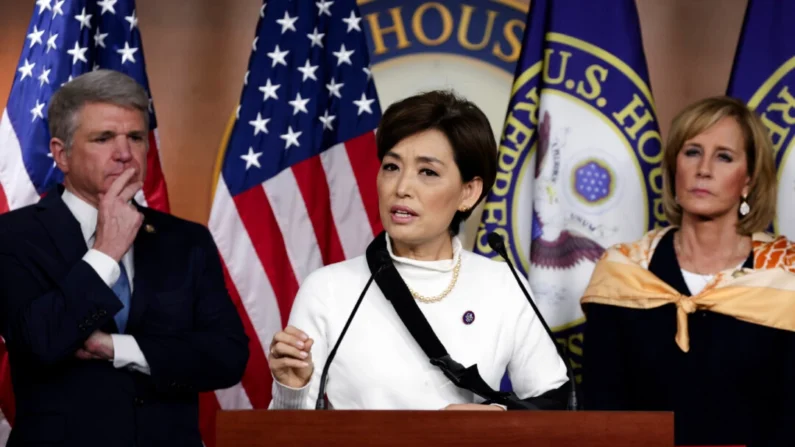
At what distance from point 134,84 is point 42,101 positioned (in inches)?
33.3

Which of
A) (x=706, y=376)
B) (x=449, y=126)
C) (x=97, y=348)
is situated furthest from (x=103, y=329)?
(x=706, y=376)

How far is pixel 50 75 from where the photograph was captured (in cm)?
374

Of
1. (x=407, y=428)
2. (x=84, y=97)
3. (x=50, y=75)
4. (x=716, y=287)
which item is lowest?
(x=407, y=428)

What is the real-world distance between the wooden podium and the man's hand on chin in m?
1.04

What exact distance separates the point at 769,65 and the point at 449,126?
5.55ft

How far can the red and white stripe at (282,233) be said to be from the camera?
3803mm

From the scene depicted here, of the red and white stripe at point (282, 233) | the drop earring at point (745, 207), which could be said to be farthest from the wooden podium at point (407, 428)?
the red and white stripe at point (282, 233)

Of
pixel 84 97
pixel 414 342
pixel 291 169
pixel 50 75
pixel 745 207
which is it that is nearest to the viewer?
pixel 414 342

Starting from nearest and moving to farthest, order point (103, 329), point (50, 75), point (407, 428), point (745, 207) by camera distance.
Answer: point (407, 428), point (103, 329), point (745, 207), point (50, 75)

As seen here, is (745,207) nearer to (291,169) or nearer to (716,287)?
(716,287)

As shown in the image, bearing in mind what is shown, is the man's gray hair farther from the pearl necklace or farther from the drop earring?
the drop earring

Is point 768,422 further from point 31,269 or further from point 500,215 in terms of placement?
point 31,269

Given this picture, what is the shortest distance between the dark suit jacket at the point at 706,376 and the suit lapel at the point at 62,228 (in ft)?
5.11

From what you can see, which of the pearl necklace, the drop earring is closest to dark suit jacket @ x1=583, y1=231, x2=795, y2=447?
the drop earring
